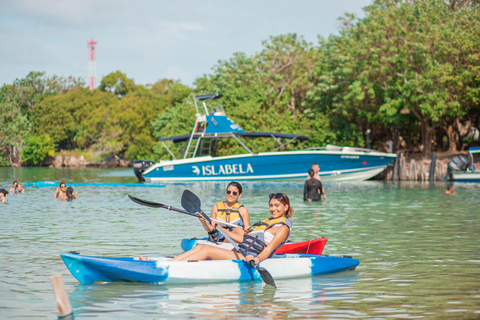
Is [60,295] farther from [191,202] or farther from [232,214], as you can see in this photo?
Result: [232,214]

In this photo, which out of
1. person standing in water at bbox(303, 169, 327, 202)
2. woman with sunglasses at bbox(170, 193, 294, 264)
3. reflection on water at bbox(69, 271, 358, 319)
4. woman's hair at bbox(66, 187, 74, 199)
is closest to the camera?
reflection on water at bbox(69, 271, 358, 319)

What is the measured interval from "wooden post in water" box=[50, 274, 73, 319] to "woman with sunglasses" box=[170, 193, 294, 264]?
2.58 metres

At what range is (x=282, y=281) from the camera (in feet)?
28.7

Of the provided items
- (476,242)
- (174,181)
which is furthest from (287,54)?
(476,242)

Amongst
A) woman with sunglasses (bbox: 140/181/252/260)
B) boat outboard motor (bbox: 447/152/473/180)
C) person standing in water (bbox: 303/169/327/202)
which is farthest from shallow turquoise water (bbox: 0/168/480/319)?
boat outboard motor (bbox: 447/152/473/180)

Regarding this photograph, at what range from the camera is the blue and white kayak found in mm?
8117

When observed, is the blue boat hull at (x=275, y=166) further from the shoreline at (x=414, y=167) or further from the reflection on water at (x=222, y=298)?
the reflection on water at (x=222, y=298)

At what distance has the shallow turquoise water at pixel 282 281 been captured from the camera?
7129mm

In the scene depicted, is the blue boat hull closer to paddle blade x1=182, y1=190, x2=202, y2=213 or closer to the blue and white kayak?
paddle blade x1=182, y1=190, x2=202, y2=213

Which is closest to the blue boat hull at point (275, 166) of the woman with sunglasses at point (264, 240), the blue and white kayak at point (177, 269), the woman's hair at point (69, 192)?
the woman's hair at point (69, 192)

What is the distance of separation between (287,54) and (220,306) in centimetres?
4370

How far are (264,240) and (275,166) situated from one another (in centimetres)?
2416

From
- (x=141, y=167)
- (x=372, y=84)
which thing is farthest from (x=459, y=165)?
(x=141, y=167)

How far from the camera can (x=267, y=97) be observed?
47.8 metres
